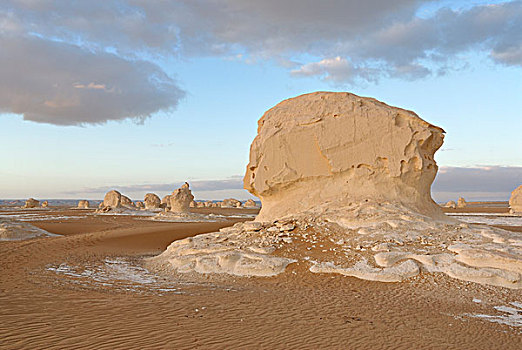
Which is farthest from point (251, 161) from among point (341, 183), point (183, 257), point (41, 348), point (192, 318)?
point (41, 348)

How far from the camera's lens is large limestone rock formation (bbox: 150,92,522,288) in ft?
33.1

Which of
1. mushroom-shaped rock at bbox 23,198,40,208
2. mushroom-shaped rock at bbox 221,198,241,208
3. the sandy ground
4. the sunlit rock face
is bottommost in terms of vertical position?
the sandy ground

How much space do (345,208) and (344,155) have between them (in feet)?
6.38

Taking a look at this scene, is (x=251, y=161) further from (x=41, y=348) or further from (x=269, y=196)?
(x=41, y=348)

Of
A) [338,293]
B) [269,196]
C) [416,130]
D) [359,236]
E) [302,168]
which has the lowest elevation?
[338,293]

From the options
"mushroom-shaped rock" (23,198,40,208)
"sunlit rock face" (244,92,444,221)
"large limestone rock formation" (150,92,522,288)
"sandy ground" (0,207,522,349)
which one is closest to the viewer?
"sandy ground" (0,207,522,349)

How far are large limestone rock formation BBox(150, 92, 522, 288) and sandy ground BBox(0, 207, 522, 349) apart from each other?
2.78ft

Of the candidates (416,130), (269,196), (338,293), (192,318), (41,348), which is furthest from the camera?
(269,196)

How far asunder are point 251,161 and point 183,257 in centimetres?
498

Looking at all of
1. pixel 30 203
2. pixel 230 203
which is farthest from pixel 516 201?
pixel 30 203

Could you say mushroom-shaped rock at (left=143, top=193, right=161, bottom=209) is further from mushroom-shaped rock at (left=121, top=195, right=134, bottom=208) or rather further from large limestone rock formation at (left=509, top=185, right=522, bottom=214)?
large limestone rock formation at (left=509, top=185, right=522, bottom=214)

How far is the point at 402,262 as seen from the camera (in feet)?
32.0

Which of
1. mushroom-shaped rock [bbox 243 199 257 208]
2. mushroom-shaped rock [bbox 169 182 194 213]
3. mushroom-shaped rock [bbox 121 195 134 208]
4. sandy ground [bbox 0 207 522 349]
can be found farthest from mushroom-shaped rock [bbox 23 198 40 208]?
sandy ground [bbox 0 207 522 349]

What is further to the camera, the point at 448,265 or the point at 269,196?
the point at 269,196
